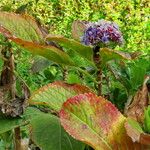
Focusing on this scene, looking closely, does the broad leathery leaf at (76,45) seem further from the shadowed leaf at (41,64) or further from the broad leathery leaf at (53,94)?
the shadowed leaf at (41,64)

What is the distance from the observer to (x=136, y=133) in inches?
30.1

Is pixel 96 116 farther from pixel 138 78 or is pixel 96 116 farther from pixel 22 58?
pixel 22 58

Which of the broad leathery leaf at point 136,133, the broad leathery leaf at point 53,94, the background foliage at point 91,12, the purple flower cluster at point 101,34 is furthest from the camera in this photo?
the background foliage at point 91,12

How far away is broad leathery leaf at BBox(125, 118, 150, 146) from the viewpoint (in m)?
0.73

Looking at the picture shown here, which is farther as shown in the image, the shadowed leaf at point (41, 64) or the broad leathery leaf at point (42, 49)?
the shadowed leaf at point (41, 64)

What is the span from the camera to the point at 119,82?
1.07 meters

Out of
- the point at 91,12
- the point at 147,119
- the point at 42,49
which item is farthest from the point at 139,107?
the point at 91,12

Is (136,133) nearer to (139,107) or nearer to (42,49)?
(139,107)

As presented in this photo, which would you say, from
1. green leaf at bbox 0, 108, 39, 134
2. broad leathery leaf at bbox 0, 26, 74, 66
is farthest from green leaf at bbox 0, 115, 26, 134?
broad leathery leaf at bbox 0, 26, 74, 66

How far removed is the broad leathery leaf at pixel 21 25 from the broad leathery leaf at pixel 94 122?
0.66ft

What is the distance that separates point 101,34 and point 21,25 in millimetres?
159

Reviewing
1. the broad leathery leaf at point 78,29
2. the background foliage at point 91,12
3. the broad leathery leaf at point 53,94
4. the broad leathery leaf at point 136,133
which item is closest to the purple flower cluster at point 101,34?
the broad leathery leaf at point 78,29

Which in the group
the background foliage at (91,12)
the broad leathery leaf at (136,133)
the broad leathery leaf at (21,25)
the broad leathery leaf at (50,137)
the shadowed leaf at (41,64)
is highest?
the broad leathery leaf at (21,25)

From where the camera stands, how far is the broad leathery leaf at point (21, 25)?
926 mm
